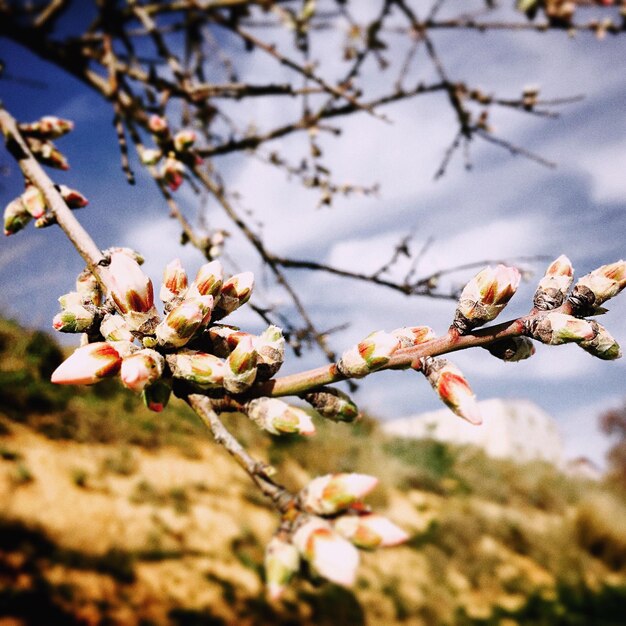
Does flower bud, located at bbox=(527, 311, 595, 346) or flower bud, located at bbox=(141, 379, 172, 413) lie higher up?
flower bud, located at bbox=(527, 311, 595, 346)

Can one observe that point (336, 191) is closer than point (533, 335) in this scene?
No

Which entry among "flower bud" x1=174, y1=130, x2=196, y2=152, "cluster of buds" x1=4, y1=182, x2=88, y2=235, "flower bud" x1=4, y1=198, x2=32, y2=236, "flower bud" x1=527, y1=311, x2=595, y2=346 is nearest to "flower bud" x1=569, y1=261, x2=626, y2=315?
"flower bud" x1=527, y1=311, x2=595, y2=346

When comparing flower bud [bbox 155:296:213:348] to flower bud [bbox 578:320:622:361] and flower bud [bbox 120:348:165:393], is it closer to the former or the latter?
flower bud [bbox 120:348:165:393]

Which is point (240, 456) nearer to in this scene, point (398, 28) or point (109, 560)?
point (398, 28)

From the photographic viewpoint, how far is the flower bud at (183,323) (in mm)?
740

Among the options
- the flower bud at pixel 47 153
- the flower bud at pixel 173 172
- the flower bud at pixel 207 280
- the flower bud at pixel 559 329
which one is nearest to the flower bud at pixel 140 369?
the flower bud at pixel 207 280

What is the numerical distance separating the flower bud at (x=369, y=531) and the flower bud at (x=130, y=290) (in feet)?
1.49

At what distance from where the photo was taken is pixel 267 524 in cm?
738

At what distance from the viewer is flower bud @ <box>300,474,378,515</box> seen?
724mm

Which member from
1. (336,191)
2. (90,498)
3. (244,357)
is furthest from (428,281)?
(90,498)

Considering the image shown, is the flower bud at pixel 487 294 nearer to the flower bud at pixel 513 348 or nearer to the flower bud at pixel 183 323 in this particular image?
the flower bud at pixel 513 348

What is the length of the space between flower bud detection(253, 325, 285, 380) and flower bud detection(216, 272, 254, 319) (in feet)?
0.41

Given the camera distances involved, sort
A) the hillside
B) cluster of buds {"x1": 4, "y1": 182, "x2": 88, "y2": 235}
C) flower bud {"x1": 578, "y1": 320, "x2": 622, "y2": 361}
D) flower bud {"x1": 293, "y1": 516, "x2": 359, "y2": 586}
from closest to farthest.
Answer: flower bud {"x1": 293, "y1": 516, "x2": 359, "y2": 586} < flower bud {"x1": 578, "y1": 320, "x2": 622, "y2": 361} < cluster of buds {"x1": 4, "y1": 182, "x2": 88, "y2": 235} < the hillside

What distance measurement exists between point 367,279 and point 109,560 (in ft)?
15.2
